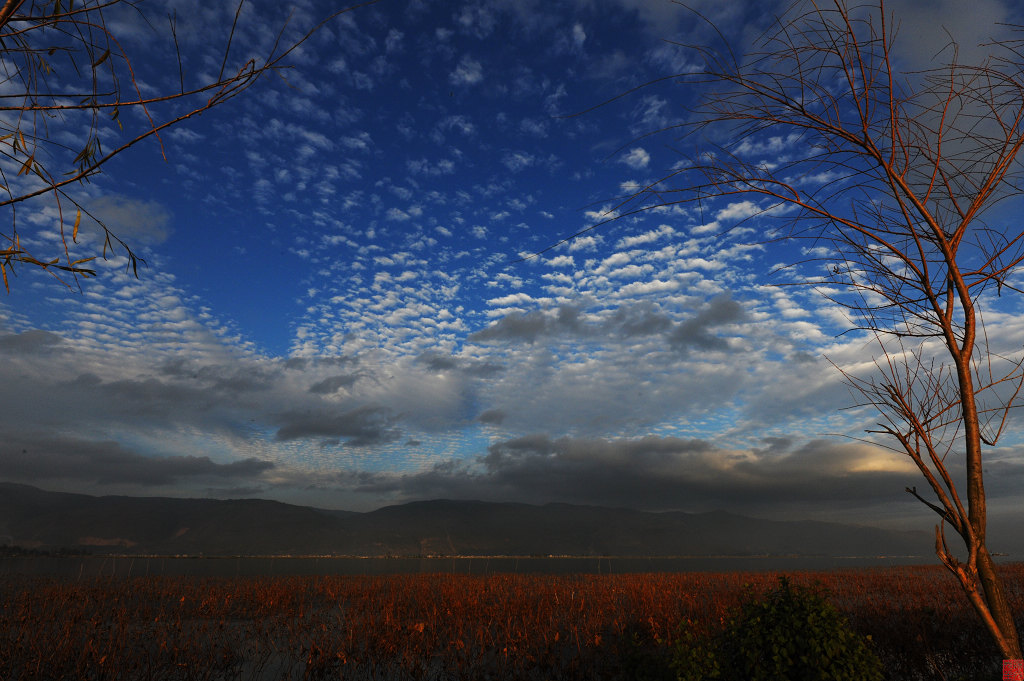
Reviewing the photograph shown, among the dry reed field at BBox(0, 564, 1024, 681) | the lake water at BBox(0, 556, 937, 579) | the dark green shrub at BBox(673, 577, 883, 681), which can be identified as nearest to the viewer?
the dark green shrub at BBox(673, 577, 883, 681)

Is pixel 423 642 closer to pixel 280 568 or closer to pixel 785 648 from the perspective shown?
pixel 785 648

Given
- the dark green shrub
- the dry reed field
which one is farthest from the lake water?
the dark green shrub

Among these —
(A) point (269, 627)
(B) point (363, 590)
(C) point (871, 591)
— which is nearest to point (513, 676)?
(A) point (269, 627)

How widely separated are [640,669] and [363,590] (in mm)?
19892

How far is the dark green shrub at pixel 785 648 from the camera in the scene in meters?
4.34

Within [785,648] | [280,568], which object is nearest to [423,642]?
[785,648]

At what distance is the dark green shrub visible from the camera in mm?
4344

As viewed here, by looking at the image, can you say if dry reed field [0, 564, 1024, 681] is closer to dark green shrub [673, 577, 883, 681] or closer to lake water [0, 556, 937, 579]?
dark green shrub [673, 577, 883, 681]

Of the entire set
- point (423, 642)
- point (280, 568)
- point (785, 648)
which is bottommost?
point (280, 568)

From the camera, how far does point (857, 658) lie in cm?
436

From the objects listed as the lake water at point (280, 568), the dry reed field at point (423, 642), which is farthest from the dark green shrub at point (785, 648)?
the lake water at point (280, 568)

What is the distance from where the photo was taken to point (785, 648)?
4.52m

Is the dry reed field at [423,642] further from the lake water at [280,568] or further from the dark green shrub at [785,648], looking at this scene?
the lake water at [280,568]

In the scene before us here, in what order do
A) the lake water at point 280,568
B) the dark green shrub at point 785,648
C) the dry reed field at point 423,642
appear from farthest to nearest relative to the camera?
the lake water at point 280,568 < the dry reed field at point 423,642 < the dark green shrub at point 785,648
